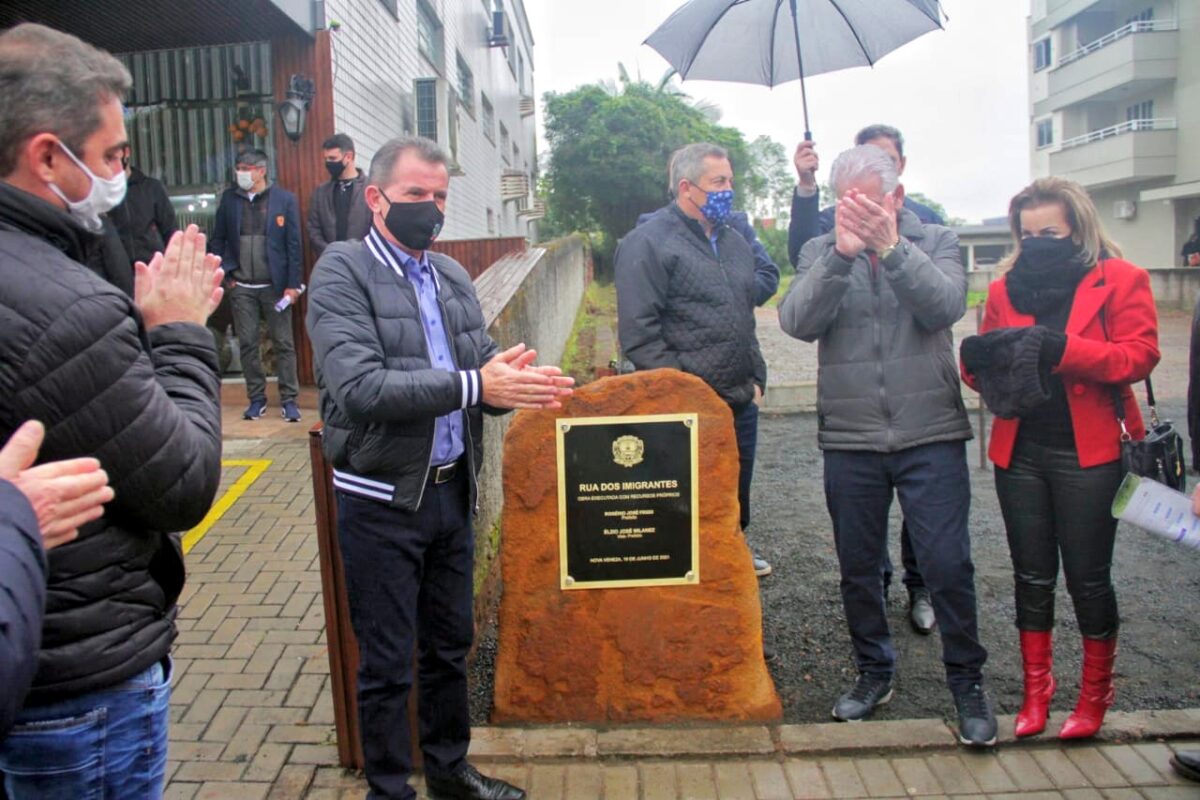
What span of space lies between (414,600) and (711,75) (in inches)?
137

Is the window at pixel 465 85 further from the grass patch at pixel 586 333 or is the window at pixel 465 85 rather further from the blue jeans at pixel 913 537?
the blue jeans at pixel 913 537

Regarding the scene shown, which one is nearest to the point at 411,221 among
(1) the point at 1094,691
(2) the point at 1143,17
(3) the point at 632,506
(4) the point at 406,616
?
(4) the point at 406,616

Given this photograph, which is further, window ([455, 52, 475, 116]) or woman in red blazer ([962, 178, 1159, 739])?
window ([455, 52, 475, 116])

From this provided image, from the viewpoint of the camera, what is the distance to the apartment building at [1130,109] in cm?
3061

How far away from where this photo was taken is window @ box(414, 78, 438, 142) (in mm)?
12867

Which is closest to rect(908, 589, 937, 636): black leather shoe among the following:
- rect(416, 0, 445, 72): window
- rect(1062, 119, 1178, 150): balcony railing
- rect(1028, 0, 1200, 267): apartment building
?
rect(416, 0, 445, 72): window

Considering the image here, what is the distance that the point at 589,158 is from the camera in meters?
36.4

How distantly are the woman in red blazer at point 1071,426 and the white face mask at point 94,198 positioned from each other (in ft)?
9.64

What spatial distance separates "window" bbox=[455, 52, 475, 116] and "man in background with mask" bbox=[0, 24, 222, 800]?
1606 cm

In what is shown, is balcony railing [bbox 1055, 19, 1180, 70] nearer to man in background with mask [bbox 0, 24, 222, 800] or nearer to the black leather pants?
the black leather pants

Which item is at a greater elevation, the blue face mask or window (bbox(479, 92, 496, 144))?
window (bbox(479, 92, 496, 144))

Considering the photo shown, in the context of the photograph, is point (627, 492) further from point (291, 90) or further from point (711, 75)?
point (291, 90)

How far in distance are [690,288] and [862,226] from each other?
1134 mm

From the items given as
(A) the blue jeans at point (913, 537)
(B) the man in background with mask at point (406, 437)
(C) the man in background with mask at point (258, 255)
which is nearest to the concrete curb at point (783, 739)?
(A) the blue jeans at point (913, 537)
